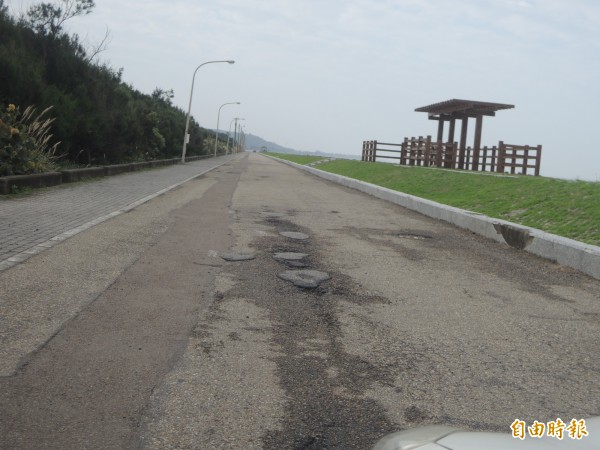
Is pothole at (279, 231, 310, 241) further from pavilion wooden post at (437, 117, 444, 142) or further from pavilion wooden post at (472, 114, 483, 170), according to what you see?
pavilion wooden post at (437, 117, 444, 142)

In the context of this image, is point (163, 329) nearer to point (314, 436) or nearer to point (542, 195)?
point (314, 436)

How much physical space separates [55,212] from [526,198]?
9.24 meters

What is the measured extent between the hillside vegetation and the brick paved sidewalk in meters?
1.53

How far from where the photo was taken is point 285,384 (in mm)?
4125

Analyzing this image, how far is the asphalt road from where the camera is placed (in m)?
3.57

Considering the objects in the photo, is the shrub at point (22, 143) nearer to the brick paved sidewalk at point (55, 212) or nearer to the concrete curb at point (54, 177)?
the concrete curb at point (54, 177)

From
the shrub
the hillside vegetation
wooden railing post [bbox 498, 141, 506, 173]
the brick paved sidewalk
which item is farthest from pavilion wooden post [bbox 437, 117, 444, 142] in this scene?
the shrub

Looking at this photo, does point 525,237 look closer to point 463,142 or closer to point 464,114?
point 463,142

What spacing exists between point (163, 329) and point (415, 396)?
2099mm

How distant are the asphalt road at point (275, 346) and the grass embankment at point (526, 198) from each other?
72.9 inches

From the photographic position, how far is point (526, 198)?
13.7 metres

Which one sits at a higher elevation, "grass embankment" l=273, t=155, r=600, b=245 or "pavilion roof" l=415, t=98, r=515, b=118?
"pavilion roof" l=415, t=98, r=515, b=118

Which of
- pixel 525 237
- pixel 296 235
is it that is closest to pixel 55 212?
pixel 296 235

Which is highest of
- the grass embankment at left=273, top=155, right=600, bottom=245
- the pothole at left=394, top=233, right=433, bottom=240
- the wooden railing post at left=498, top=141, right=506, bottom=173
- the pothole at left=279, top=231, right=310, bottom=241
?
the wooden railing post at left=498, top=141, right=506, bottom=173
